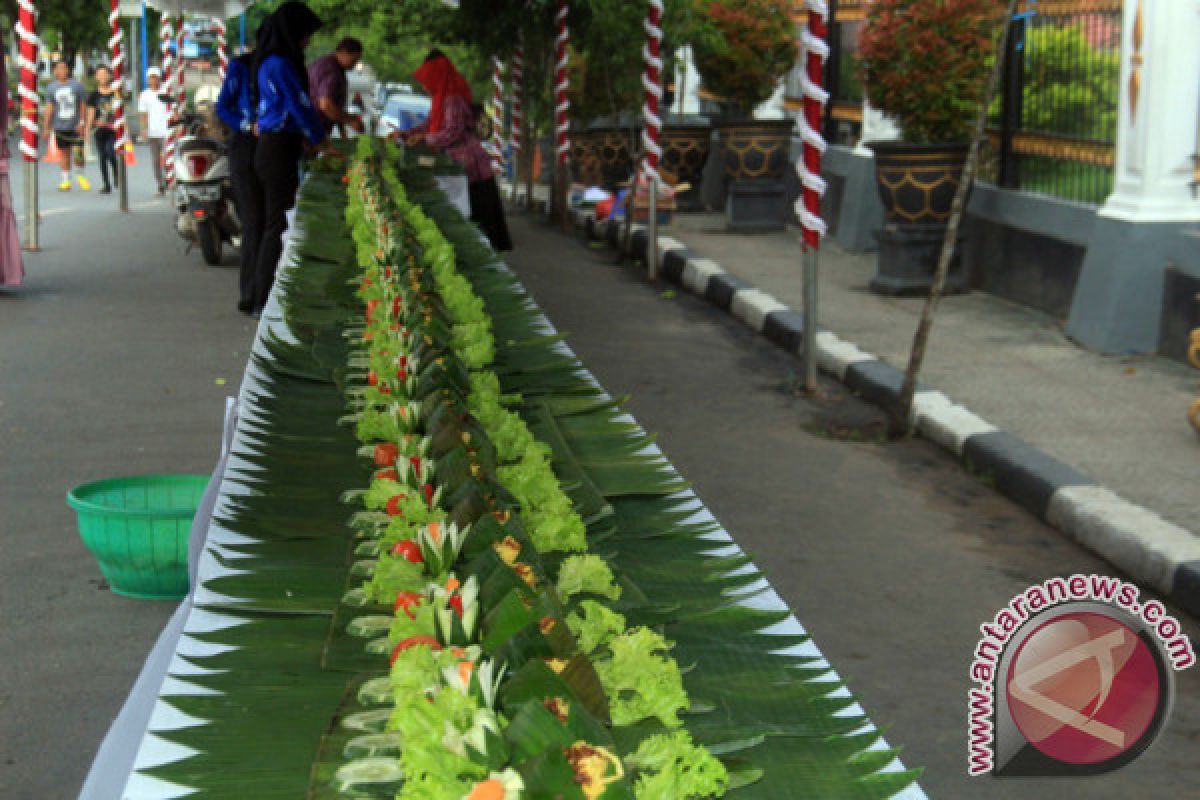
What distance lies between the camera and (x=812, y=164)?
379 inches

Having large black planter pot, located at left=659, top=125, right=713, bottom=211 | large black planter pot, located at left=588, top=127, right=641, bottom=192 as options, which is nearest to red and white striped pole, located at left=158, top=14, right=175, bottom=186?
large black planter pot, located at left=588, top=127, right=641, bottom=192

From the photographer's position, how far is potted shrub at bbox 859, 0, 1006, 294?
12.8 meters

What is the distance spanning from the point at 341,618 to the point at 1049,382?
6.92 m

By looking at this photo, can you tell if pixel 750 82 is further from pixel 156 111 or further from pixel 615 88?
pixel 156 111

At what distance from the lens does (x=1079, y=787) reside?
13.4 ft

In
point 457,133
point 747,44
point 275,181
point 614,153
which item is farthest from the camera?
point 614,153

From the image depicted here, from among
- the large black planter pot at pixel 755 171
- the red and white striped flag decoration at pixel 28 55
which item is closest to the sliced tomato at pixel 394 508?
the red and white striped flag decoration at pixel 28 55

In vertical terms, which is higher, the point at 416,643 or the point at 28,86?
the point at 28,86

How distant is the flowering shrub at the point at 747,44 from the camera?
19.9 m

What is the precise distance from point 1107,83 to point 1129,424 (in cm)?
343

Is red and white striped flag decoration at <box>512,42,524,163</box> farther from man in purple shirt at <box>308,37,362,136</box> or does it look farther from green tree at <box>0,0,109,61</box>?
green tree at <box>0,0,109,61</box>

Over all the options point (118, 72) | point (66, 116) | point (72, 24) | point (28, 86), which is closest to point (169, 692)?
point (28, 86)

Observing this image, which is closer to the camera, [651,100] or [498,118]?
[651,100]

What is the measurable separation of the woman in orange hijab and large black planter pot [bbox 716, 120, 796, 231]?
16.2 ft
